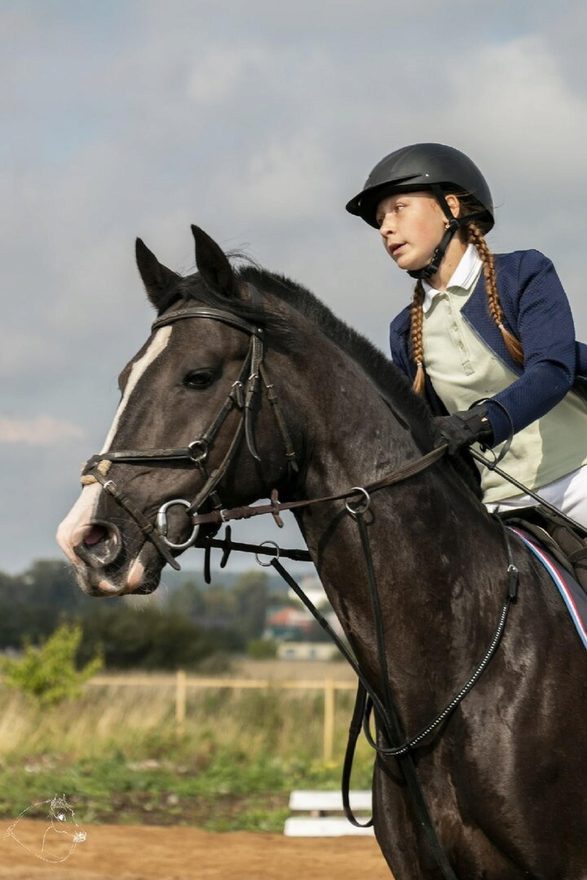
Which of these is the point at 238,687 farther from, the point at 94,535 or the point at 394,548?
the point at 94,535

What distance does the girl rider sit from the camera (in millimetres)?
4414

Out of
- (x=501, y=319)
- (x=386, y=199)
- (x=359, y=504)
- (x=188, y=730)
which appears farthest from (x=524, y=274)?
(x=188, y=730)

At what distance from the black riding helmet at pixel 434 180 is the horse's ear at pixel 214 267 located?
3.32ft

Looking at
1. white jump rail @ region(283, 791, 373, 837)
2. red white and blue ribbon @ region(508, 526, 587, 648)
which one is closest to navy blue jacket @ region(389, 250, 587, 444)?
red white and blue ribbon @ region(508, 526, 587, 648)

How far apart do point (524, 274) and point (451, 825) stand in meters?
1.97

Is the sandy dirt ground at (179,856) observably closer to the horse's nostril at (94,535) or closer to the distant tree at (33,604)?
the horse's nostril at (94,535)

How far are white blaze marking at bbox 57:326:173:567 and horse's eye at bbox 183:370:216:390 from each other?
13 cm

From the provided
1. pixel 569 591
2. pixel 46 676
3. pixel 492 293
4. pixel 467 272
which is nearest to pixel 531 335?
pixel 492 293

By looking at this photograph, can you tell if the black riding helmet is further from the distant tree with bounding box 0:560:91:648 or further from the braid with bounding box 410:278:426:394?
the distant tree with bounding box 0:560:91:648

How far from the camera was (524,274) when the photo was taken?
14.4ft

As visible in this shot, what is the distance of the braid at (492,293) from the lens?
4.42 metres

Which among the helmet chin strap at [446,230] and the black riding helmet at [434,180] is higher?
the black riding helmet at [434,180]

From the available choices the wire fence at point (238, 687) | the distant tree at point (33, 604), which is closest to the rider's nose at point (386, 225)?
the wire fence at point (238, 687)

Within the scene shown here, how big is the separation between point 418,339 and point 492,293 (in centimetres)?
40
